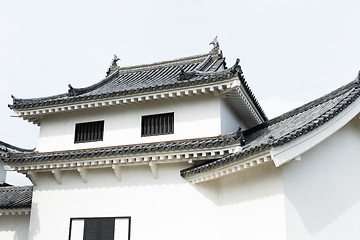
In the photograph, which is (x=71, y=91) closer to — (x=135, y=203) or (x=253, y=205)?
(x=135, y=203)

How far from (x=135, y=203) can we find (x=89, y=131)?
337 centimetres

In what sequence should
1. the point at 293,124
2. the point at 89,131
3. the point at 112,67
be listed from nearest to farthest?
1. the point at 293,124
2. the point at 89,131
3. the point at 112,67

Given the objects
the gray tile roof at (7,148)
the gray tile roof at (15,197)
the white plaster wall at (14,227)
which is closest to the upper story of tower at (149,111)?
the gray tile roof at (15,197)

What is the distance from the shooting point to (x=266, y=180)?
9758 mm

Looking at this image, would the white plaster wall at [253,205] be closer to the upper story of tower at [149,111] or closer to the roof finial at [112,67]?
the upper story of tower at [149,111]

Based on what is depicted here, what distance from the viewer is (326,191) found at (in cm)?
988

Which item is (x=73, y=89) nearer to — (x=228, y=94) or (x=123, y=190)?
(x=123, y=190)

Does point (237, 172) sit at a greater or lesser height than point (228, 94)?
lesser

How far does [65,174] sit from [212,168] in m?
5.69

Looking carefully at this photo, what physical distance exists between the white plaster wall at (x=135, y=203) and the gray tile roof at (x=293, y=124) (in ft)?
2.70

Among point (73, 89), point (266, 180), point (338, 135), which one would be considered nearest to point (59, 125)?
point (73, 89)

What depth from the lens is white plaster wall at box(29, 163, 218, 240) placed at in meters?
11.5

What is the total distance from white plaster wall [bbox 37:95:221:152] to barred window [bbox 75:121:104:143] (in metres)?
0.15

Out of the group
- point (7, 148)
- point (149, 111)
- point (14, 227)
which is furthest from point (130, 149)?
point (7, 148)
